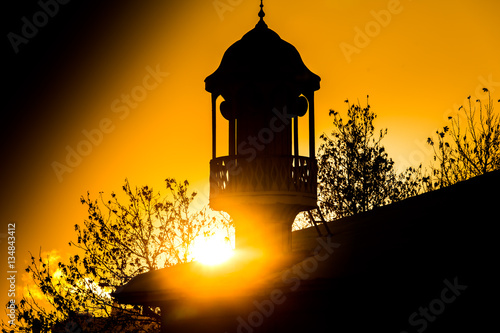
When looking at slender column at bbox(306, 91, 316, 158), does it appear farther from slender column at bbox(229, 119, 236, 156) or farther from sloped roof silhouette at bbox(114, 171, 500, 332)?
sloped roof silhouette at bbox(114, 171, 500, 332)

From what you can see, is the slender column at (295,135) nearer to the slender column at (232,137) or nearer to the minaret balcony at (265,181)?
the minaret balcony at (265,181)

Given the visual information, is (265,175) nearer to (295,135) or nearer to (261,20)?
(295,135)

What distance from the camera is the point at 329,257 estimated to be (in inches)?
631

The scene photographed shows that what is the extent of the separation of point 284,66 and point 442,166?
12.6 m

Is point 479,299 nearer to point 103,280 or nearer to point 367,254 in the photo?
point 367,254

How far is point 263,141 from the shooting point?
21.7m

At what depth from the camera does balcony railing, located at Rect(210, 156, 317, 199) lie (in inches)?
820

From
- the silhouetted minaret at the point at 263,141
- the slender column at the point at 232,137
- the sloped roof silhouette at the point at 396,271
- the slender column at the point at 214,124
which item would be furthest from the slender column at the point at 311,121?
the sloped roof silhouette at the point at 396,271

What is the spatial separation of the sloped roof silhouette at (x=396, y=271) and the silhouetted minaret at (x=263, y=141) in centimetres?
307

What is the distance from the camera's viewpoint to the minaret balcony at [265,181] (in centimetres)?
2077

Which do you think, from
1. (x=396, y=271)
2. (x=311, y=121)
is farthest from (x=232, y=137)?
(x=396, y=271)

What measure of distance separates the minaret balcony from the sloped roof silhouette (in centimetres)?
298

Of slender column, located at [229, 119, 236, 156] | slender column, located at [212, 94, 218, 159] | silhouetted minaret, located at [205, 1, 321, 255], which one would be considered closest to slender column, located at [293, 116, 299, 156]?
silhouetted minaret, located at [205, 1, 321, 255]

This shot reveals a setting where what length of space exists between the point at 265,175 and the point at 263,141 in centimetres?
120
